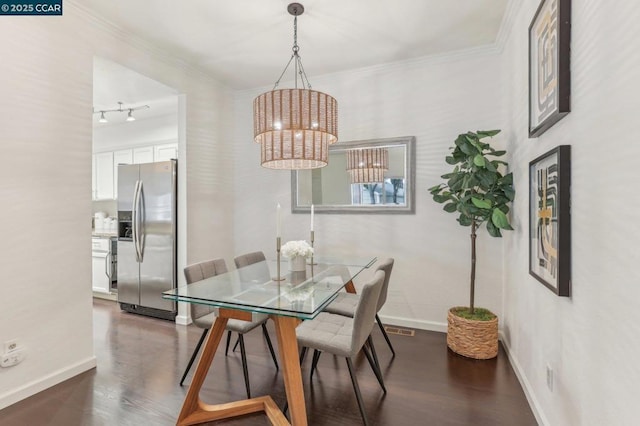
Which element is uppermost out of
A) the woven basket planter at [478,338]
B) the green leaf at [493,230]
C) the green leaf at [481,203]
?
the green leaf at [481,203]

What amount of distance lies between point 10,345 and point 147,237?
180cm

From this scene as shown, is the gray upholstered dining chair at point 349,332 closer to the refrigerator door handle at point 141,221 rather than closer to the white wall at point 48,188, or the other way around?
the white wall at point 48,188

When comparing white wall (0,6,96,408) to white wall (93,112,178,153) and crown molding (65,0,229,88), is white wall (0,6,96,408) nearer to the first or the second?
crown molding (65,0,229,88)

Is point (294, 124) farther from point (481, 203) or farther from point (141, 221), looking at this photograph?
point (141, 221)

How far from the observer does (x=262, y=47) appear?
3.16 metres

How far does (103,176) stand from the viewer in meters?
5.47

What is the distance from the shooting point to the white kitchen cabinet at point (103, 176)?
5.39 meters

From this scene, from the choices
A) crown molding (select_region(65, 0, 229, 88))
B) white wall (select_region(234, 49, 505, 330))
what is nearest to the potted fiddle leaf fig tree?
Answer: white wall (select_region(234, 49, 505, 330))

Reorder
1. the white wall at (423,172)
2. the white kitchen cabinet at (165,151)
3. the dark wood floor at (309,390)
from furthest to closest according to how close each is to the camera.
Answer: the white kitchen cabinet at (165,151) → the white wall at (423,172) → the dark wood floor at (309,390)

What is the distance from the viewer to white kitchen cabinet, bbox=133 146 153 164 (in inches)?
201

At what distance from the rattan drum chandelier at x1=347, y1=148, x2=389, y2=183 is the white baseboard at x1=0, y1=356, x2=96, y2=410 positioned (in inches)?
115

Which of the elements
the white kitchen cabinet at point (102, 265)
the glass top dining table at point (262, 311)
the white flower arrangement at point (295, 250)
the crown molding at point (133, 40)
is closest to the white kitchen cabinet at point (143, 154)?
the white kitchen cabinet at point (102, 265)

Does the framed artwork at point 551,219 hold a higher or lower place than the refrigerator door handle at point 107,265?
higher

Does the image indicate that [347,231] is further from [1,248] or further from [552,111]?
[1,248]
